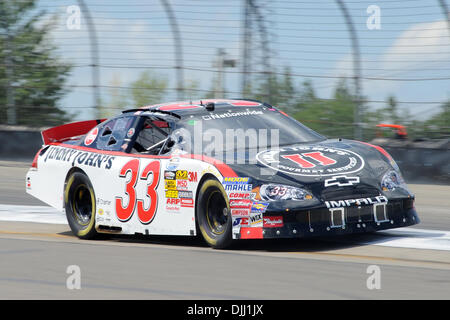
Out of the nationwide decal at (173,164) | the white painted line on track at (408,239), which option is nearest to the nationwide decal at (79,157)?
the nationwide decal at (173,164)

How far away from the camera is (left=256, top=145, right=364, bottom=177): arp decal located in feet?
23.6

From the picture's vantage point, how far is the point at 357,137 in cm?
1372

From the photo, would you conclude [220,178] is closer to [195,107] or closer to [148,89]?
[195,107]

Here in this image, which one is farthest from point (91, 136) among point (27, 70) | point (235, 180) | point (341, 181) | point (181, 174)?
point (27, 70)

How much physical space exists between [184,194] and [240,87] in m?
7.34

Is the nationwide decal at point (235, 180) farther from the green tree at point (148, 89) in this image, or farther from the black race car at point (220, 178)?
the green tree at point (148, 89)

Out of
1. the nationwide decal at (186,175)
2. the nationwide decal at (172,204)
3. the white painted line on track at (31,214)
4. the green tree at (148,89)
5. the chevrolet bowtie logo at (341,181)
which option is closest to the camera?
the chevrolet bowtie logo at (341,181)

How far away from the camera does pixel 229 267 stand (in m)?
6.55

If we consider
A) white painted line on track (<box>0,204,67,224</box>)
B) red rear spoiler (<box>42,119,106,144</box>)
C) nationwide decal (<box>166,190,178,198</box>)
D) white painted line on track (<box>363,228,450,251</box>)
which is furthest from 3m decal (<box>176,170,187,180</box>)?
white painted line on track (<box>0,204,67,224</box>)

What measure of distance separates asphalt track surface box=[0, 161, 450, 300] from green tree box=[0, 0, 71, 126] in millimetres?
8050

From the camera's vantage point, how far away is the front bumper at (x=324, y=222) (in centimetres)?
699

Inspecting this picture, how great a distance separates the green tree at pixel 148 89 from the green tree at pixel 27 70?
1.67m
